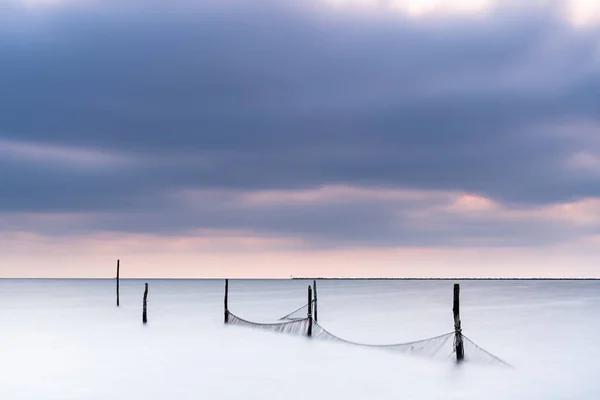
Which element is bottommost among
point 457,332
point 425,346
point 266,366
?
point 266,366

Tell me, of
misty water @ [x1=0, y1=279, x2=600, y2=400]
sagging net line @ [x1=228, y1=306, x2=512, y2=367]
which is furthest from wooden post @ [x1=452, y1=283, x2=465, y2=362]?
misty water @ [x1=0, y1=279, x2=600, y2=400]

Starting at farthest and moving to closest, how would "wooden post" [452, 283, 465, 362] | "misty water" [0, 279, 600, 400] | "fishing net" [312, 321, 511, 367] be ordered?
"fishing net" [312, 321, 511, 367]
"wooden post" [452, 283, 465, 362]
"misty water" [0, 279, 600, 400]

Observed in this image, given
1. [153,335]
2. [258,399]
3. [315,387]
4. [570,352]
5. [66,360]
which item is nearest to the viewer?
[258,399]

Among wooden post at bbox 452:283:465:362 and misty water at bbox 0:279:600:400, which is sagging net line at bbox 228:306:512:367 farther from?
misty water at bbox 0:279:600:400

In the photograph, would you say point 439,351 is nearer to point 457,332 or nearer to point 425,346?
point 425,346

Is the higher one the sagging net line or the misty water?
the sagging net line

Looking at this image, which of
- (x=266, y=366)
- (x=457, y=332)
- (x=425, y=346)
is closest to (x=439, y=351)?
(x=425, y=346)

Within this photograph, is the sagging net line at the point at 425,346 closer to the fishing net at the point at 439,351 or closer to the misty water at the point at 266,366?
the fishing net at the point at 439,351

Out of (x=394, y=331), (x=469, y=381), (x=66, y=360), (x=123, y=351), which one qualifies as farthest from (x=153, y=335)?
(x=469, y=381)

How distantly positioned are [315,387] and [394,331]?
20.9 m

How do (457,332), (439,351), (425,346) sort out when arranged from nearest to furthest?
(457,332), (439,351), (425,346)

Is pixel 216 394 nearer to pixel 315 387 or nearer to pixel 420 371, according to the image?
pixel 315 387

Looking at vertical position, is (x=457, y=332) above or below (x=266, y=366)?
above

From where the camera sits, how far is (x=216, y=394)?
19.0 meters
